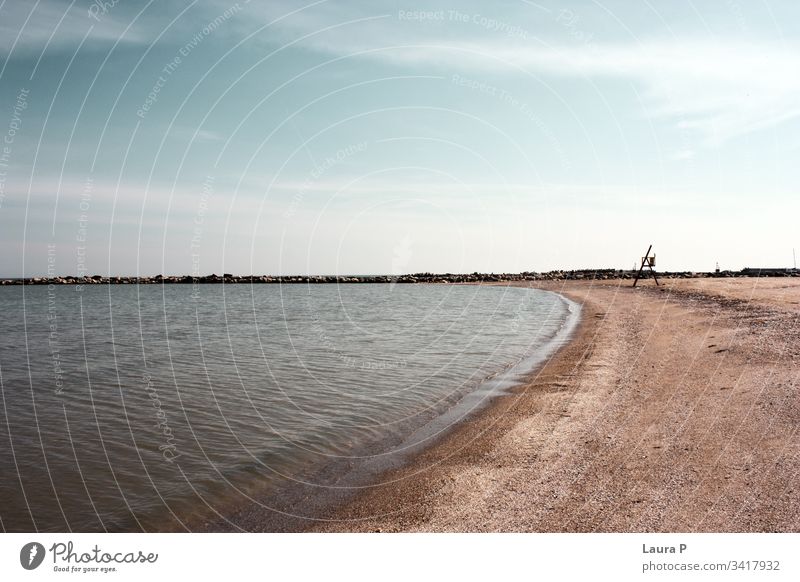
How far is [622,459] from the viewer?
9.30 meters

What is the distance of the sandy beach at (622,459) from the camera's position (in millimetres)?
7281

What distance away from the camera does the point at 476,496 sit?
8.50m

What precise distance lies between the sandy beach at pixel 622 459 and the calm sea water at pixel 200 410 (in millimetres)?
2017

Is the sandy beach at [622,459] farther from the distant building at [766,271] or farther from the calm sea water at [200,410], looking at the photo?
the distant building at [766,271]

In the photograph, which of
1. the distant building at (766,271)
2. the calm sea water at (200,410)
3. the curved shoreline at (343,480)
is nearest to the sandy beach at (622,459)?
the curved shoreline at (343,480)

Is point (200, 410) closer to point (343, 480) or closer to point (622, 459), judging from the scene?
point (343, 480)

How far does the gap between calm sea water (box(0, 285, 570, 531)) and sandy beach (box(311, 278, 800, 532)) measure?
202cm

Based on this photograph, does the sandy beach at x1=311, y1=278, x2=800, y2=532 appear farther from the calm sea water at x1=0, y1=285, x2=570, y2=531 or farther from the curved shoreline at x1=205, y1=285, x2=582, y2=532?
the calm sea water at x1=0, y1=285, x2=570, y2=531

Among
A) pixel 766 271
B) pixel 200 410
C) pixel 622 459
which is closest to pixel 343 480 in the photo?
pixel 622 459

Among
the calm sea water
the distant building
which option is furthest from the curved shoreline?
the distant building

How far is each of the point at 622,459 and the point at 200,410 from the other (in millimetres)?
11842

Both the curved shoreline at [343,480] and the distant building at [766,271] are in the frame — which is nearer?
the curved shoreline at [343,480]

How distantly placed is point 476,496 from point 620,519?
232 centimetres
